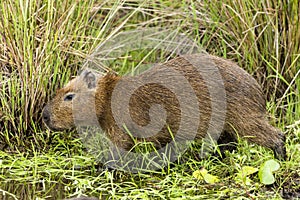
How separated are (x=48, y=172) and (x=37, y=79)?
907 mm

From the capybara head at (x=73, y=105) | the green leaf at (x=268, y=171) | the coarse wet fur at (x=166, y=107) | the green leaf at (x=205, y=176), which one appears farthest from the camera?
the capybara head at (x=73, y=105)

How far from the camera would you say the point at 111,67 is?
22.5 ft

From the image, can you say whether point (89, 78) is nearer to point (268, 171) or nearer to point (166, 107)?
point (166, 107)

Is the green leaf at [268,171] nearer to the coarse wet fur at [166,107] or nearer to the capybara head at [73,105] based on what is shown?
the coarse wet fur at [166,107]

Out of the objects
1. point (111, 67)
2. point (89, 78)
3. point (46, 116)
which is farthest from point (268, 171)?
point (111, 67)

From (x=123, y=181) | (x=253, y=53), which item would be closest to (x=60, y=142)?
(x=123, y=181)

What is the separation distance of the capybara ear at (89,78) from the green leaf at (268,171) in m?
1.54

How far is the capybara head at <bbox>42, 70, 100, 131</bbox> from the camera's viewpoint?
18.6ft

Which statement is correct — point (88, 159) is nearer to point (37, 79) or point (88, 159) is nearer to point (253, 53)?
point (37, 79)

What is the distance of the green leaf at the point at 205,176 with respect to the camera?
505cm

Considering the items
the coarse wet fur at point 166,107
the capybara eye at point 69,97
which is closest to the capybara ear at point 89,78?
the coarse wet fur at point 166,107

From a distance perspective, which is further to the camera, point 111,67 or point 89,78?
point 111,67

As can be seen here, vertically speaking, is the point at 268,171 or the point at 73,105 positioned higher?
the point at 73,105

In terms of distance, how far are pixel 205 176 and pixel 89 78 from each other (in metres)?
1.29
